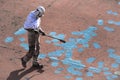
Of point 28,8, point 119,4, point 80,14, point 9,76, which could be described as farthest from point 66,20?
point 9,76

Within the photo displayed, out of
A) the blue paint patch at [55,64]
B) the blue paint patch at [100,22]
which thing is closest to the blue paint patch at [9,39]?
the blue paint patch at [55,64]

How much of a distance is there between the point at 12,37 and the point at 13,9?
2207 millimetres

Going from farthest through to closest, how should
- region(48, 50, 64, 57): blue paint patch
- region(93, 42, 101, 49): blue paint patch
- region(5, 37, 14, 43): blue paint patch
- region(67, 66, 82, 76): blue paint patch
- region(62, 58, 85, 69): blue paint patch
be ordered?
region(5, 37, 14, 43): blue paint patch, region(93, 42, 101, 49): blue paint patch, region(48, 50, 64, 57): blue paint patch, region(62, 58, 85, 69): blue paint patch, region(67, 66, 82, 76): blue paint patch

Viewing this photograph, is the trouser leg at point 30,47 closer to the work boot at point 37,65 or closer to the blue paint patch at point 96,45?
the work boot at point 37,65

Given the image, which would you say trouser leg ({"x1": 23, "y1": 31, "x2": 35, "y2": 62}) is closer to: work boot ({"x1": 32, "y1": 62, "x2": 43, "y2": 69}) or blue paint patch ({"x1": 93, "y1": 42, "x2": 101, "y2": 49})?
work boot ({"x1": 32, "y1": 62, "x2": 43, "y2": 69})

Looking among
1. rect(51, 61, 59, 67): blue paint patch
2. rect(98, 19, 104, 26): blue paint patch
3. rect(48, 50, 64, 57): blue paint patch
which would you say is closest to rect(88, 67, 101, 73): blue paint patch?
rect(51, 61, 59, 67): blue paint patch

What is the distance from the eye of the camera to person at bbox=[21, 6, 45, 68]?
32.1 feet

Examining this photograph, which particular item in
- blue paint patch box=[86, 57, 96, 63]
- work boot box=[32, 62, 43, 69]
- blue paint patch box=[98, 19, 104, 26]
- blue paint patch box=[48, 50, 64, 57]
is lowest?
work boot box=[32, 62, 43, 69]

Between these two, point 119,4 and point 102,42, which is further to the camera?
point 119,4

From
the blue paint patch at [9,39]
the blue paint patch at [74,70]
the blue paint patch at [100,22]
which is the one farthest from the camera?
the blue paint patch at [100,22]

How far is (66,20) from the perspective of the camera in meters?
13.2

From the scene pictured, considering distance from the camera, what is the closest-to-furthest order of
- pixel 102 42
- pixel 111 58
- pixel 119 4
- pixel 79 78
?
1. pixel 79 78
2. pixel 111 58
3. pixel 102 42
4. pixel 119 4

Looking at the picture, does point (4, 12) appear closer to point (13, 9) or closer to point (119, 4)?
point (13, 9)

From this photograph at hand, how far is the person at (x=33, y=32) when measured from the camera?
9789 millimetres
